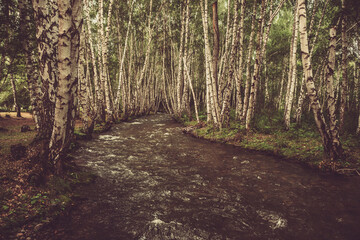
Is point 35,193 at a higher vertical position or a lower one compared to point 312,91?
lower

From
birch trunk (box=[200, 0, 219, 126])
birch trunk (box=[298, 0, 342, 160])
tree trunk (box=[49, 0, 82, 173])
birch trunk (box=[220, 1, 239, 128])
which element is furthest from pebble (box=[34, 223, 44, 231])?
birch trunk (box=[220, 1, 239, 128])

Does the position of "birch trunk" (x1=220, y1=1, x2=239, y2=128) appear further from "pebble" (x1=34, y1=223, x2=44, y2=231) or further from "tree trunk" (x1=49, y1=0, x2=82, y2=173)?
"pebble" (x1=34, y1=223, x2=44, y2=231)

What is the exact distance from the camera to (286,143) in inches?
302

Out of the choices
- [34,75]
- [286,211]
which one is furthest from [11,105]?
[286,211]

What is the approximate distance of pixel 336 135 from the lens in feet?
18.0

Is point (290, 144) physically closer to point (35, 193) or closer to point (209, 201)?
point (209, 201)

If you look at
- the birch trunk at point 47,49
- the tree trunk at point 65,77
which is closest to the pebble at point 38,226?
the tree trunk at point 65,77

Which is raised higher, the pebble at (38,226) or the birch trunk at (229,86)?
the birch trunk at (229,86)

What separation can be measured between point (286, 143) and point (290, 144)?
6.1 inches

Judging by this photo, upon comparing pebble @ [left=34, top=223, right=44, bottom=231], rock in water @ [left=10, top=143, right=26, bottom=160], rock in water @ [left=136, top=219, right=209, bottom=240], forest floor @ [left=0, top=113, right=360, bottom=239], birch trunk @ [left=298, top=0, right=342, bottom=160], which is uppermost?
birch trunk @ [left=298, top=0, right=342, bottom=160]

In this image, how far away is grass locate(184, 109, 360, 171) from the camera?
19.1 feet

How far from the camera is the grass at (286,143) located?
582 centimetres

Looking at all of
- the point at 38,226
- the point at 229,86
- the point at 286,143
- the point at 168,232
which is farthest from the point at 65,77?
the point at 286,143

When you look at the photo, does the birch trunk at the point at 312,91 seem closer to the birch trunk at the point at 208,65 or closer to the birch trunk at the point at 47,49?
the birch trunk at the point at 208,65
